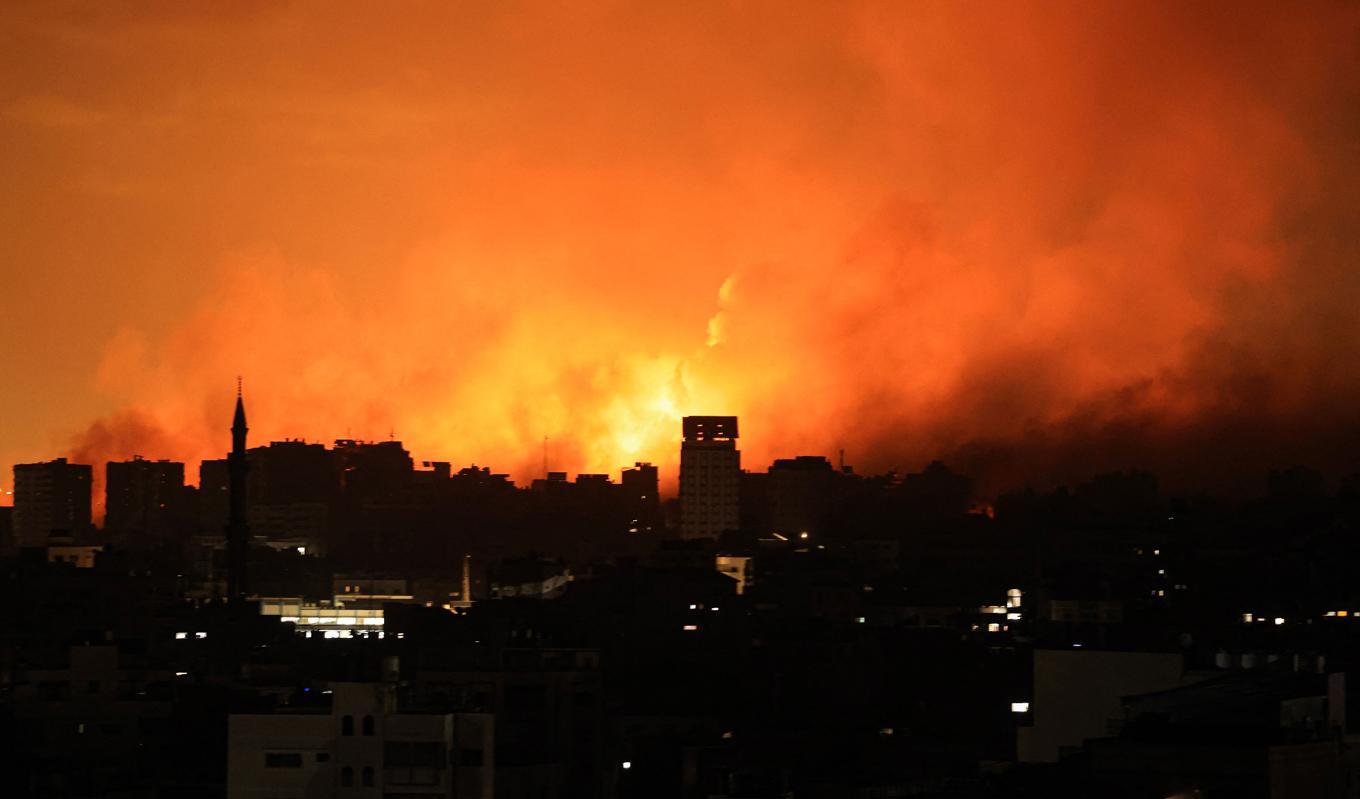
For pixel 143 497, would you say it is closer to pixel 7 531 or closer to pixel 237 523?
pixel 7 531

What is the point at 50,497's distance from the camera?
3883 inches

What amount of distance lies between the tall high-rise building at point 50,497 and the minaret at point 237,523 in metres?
27.7

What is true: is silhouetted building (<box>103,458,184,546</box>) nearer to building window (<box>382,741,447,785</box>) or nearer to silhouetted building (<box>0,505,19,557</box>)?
silhouetted building (<box>0,505,19,557</box>)

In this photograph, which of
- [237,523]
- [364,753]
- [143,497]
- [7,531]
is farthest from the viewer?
[143,497]

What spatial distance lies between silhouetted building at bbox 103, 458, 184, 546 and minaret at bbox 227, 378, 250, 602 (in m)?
30.5

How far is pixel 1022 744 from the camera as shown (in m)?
Result: 23.2

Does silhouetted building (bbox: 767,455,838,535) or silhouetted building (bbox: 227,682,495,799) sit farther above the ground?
silhouetted building (bbox: 767,455,838,535)

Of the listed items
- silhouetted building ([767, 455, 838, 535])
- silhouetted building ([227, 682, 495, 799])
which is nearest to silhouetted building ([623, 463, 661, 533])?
silhouetted building ([767, 455, 838, 535])

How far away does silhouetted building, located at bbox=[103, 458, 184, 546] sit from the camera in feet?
336

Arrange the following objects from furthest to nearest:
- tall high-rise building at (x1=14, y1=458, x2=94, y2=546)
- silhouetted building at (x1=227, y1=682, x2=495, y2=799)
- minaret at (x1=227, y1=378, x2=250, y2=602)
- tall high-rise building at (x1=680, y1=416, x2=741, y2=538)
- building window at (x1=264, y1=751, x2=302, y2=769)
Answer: tall high-rise building at (x1=14, y1=458, x2=94, y2=546), tall high-rise building at (x1=680, y1=416, x2=741, y2=538), minaret at (x1=227, y1=378, x2=250, y2=602), building window at (x1=264, y1=751, x2=302, y2=769), silhouetted building at (x1=227, y1=682, x2=495, y2=799)

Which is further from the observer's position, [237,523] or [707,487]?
[707,487]

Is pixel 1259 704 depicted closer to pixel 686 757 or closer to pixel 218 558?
pixel 686 757

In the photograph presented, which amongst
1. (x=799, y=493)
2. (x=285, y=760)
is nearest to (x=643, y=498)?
(x=799, y=493)

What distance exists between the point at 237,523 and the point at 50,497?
35019mm
